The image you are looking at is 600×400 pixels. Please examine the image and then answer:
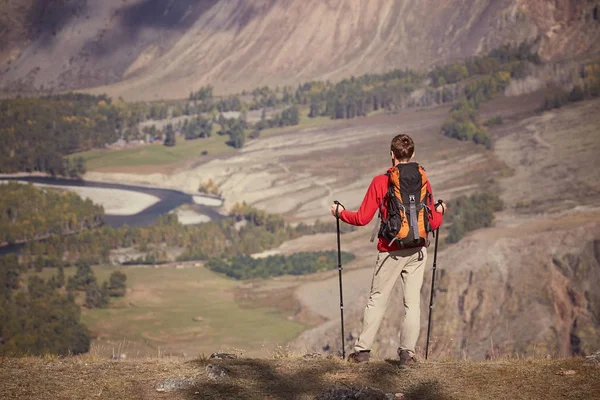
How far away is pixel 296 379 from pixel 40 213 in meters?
121

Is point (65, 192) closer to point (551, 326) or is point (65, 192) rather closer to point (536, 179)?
point (536, 179)

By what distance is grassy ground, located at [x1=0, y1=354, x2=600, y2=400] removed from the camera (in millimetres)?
14719

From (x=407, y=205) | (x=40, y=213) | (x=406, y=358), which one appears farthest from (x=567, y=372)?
(x=40, y=213)

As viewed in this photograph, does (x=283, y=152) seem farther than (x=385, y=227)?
Yes

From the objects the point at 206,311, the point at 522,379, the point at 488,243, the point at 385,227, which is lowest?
the point at 206,311

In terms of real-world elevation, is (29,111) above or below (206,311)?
above

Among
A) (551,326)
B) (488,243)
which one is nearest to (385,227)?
(551,326)

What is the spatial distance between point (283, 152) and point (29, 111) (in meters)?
54.1

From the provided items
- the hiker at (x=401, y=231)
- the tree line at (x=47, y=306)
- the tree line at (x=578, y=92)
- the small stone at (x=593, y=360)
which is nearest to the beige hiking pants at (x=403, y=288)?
the hiker at (x=401, y=231)

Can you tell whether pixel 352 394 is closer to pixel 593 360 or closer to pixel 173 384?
pixel 173 384

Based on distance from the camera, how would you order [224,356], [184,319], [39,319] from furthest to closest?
[184,319]
[39,319]
[224,356]

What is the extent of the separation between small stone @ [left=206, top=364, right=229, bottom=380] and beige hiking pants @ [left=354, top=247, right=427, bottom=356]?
84.5 inches

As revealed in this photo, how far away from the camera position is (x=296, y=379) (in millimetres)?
15516

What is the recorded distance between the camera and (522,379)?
50.4 feet
